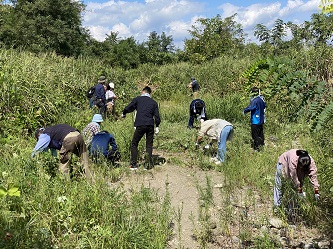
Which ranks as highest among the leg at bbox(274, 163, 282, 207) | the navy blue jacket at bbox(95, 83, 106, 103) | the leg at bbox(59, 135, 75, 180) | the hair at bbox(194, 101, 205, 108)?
the navy blue jacket at bbox(95, 83, 106, 103)

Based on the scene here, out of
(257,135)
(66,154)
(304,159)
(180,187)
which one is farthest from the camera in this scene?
(257,135)

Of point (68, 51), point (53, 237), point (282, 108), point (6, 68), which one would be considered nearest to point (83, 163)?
point (53, 237)

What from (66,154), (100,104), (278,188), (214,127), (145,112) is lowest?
(278,188)

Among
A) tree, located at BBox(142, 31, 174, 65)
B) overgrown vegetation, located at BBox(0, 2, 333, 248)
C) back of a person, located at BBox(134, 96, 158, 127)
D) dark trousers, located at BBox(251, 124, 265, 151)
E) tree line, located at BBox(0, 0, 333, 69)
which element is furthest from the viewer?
tree, located at BBox(142, 31, 174, 65)

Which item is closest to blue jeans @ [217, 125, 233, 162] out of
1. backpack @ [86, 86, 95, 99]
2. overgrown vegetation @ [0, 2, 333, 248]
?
overgrown vegetation @ [0, 2, 333, 248]

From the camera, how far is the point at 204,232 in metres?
4.50

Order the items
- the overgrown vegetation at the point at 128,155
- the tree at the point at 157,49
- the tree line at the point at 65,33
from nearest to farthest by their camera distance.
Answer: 1. the overgrown vegetation at the point at 128,155
2. the tree line at the point at 65,33
3. the tree at the point at 157,49

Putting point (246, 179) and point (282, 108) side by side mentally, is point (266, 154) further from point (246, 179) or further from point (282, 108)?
point (282, 108)

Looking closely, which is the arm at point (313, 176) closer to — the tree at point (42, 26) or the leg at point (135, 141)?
the leg at point (135, 141)

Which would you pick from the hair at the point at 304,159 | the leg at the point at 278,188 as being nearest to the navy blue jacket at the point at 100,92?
the leg at the point at 278,188

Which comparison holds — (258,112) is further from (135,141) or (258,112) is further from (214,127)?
(135,141)

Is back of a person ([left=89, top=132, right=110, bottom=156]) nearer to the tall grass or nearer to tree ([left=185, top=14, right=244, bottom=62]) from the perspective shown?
the tall grass

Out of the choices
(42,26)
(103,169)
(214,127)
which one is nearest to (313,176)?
(214,127)

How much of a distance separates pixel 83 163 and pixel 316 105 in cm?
392
